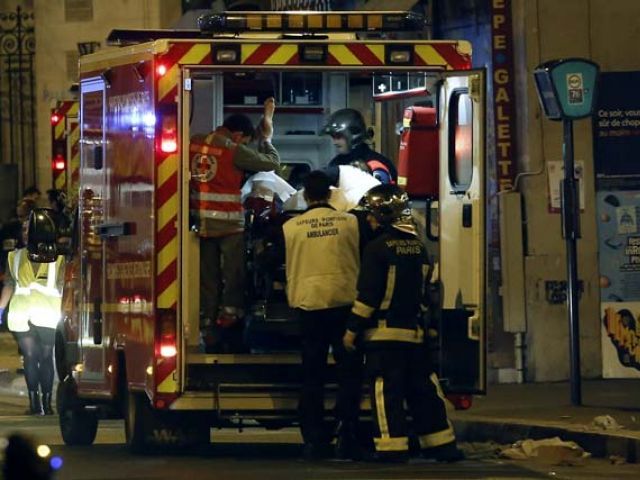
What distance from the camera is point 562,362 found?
607 inches

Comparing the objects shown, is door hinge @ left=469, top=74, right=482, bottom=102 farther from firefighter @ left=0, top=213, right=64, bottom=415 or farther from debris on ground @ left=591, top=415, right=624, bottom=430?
firefighter @ left=0, top=213, right=64, bottom=415

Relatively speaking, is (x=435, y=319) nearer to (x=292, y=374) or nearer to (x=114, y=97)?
(x=292, y=374)

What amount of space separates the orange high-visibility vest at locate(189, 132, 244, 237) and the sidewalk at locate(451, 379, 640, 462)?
9.18 ft

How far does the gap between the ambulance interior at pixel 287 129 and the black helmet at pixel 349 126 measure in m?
0.26

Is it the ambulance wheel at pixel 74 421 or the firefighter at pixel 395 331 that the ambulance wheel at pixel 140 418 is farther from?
the firefighter at pixel 395 331

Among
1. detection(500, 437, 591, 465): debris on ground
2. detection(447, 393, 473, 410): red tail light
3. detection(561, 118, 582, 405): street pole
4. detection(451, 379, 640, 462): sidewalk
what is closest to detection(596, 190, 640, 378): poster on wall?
detection(451, 379, 640, 462): sidewalk

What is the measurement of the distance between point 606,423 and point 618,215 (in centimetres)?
450

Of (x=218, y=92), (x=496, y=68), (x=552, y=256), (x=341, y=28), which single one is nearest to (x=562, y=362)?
(x=552, y=256)

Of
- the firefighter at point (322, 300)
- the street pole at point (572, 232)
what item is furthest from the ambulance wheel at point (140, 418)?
the street pole at point (572, 232)

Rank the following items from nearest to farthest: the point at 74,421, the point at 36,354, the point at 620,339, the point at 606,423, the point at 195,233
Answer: the point at 195,233
the point at 606,423
the point at 74,421
the point at 36,354
the point at 620,339

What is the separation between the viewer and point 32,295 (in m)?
14.9

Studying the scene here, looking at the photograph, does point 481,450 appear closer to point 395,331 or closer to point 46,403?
point 395,331

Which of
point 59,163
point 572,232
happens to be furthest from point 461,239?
point 59,163

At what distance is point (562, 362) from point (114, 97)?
622cm
